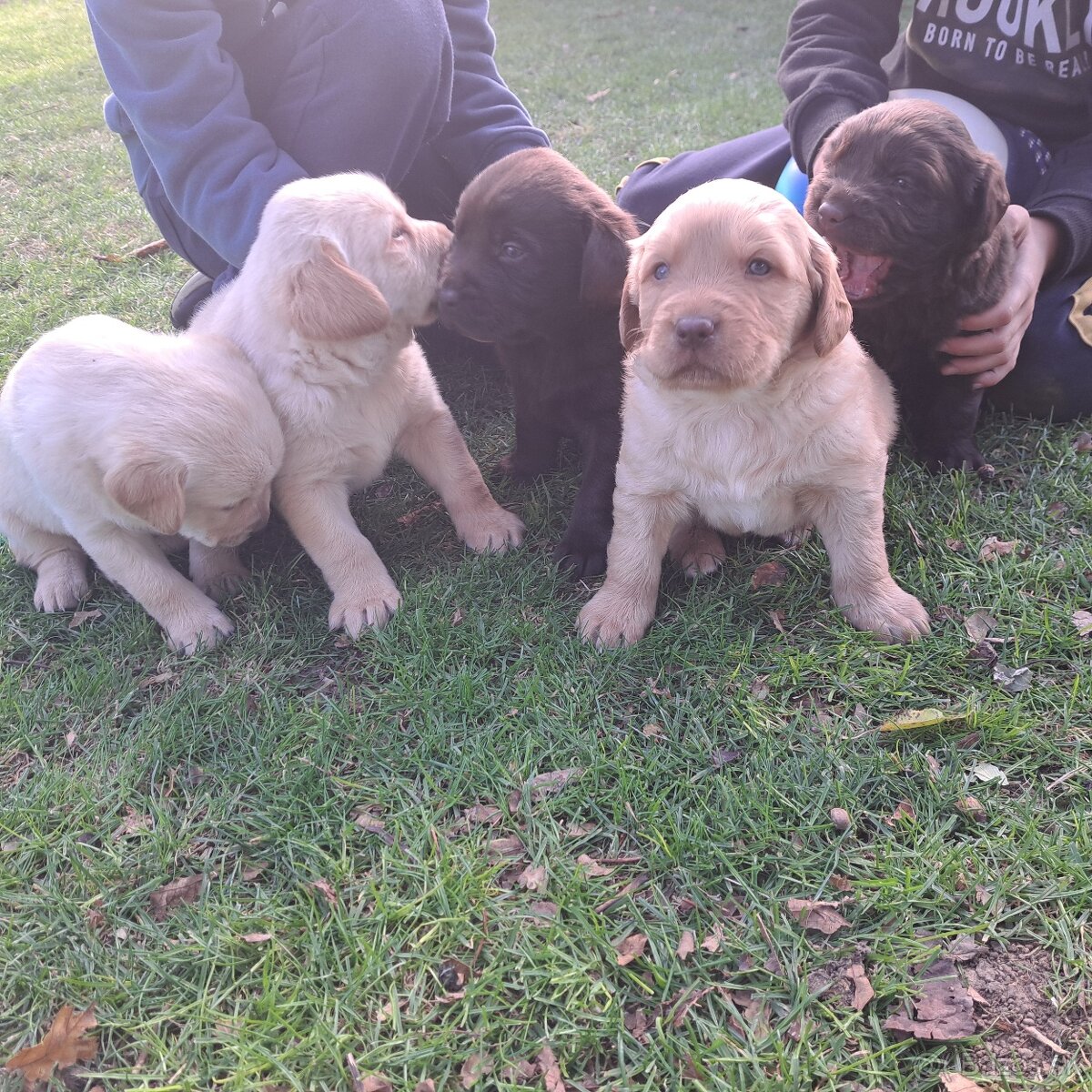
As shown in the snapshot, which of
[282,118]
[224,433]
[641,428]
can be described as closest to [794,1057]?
[641,428]

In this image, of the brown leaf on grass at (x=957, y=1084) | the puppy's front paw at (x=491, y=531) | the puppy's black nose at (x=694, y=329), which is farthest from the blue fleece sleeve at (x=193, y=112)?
the brown leaf on grass at (x=957, y=1084)

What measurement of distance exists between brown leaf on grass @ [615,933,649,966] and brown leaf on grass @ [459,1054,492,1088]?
36 cm

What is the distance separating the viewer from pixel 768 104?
314 inches

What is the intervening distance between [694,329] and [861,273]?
120 cm

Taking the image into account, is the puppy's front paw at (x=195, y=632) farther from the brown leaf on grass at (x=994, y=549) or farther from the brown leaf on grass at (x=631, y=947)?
A: the brown leaf on grass at (x=994, y=549)

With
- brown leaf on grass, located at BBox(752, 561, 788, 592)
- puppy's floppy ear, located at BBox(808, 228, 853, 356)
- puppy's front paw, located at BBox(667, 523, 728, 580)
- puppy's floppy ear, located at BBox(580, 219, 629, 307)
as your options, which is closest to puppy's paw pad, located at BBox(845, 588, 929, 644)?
brown leaf on grass, located at BBox(752, 561, 788, 592)

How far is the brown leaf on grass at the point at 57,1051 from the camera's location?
1.90m

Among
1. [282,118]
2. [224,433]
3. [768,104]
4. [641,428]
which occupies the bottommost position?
[768,104]

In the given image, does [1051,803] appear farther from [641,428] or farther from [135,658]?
[135,658]

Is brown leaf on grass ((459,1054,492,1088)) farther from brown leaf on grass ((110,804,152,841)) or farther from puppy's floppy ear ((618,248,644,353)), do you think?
puppy's floppy ear ((618,248,644,353))

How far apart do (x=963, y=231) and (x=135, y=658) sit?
10.7 feet

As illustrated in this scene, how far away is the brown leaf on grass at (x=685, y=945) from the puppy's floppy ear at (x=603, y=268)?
80.9 inches

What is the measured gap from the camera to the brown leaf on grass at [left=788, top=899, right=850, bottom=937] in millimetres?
2008

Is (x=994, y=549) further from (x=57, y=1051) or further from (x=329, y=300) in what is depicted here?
(x=57, y=1051)
